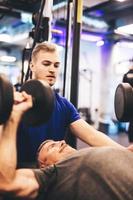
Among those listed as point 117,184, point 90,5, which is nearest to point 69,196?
point 117,184

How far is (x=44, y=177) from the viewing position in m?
1.63

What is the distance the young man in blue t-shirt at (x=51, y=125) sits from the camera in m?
2.43

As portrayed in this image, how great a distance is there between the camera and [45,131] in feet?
8.29

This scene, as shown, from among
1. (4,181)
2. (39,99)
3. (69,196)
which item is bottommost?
(69,196)

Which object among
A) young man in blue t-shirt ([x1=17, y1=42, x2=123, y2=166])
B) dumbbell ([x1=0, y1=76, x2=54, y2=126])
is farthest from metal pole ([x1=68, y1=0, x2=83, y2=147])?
dumbbell ([x1=0, y1=76, x2=54, y2=126])

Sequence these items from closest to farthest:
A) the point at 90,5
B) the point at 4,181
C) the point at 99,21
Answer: the point at 4,181
the point at 90,5
the point at 99,21

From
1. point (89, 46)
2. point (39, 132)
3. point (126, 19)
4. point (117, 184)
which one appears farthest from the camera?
point (89, 46)

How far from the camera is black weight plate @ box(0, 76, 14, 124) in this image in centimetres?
138

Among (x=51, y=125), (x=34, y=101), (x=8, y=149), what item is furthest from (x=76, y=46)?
(x=8, y=149)

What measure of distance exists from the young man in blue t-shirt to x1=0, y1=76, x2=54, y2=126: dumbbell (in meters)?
0.83

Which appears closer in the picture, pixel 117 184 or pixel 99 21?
pixel 117 184

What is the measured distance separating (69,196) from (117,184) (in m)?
0.24

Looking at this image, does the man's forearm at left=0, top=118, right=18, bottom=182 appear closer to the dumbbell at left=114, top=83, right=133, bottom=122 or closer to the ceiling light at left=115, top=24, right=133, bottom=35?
the dumbbell at left=114, top=83, right=133, bottom=122

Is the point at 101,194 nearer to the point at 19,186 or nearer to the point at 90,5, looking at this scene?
the point at 19,186
